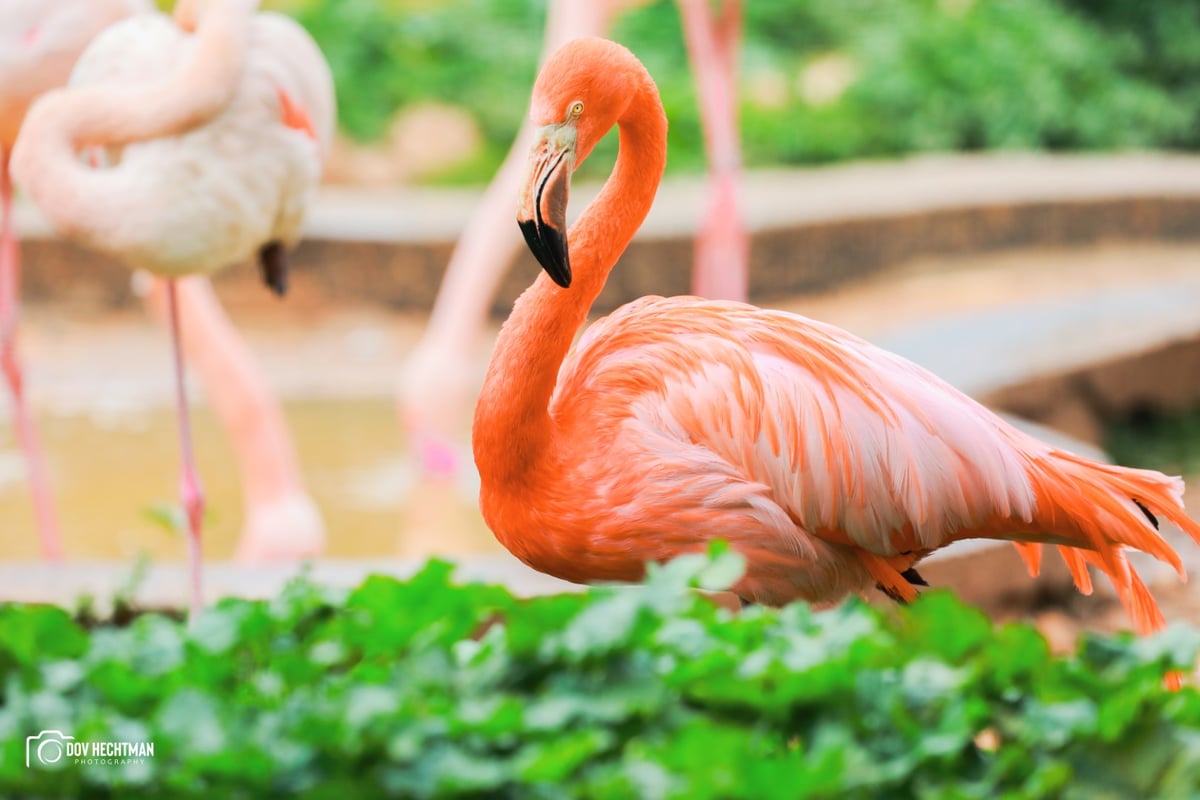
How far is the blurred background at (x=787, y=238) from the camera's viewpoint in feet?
17.7

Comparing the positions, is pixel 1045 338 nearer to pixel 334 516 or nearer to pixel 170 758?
pixel 334 516

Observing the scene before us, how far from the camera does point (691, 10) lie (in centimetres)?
626

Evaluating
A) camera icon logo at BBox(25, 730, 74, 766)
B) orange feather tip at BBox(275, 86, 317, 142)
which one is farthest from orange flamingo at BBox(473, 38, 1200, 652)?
orange feather tip at BBox(275, 86, 317, 142)

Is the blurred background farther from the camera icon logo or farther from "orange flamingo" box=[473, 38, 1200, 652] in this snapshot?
the camera icon logo

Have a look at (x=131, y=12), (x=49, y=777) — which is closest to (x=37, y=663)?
(x=49, y=777)

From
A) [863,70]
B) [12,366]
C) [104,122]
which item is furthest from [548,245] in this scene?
[863,70]

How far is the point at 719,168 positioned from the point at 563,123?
3.94 m

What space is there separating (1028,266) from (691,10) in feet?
11.3

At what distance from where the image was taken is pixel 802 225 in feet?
26.2

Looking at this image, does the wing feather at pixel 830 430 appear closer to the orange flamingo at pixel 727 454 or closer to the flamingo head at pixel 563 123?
the orange flamingo at pixel 727 454

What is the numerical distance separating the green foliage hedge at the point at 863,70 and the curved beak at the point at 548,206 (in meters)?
7.98

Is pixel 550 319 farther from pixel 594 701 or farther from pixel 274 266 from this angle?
pixel 274 266

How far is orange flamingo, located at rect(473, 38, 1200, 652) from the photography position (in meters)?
2.38

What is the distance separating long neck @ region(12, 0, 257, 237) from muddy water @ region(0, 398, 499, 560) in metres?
1.71
